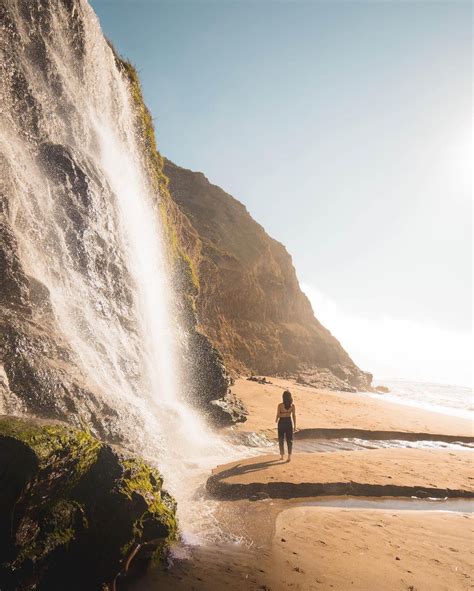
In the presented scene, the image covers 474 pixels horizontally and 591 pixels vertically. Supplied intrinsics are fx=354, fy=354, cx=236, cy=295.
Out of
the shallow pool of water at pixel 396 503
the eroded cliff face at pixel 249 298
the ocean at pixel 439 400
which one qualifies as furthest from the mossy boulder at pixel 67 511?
the eroded cliff face at pixel 249 298

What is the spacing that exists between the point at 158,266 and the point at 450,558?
44.4ft

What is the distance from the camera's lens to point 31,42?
11.1m

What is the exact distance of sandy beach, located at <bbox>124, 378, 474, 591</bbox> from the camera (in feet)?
12.8

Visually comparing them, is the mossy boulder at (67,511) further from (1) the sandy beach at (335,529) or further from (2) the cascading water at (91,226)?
(2) the cascading water at (91,226)

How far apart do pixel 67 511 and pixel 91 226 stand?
8344 mm

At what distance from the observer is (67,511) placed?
11.6ft

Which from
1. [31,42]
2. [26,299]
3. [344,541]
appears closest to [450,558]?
[344,541]

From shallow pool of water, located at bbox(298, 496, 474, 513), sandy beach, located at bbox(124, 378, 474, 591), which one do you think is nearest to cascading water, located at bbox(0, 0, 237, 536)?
sandy beach, located at bbox(124, 378, 474, 591)

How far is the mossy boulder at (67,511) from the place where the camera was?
10.3 ft

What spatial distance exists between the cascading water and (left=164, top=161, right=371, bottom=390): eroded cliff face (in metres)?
23.5

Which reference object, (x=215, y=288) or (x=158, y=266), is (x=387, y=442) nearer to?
(x=158, y=266)

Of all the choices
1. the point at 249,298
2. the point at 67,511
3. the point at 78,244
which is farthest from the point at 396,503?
the point at 249,298

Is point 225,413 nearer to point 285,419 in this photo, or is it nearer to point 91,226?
point 285,419

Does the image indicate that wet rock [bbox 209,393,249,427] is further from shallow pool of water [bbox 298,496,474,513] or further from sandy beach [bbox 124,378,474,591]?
shallow pool of water [bbox 298,496,474,513]
